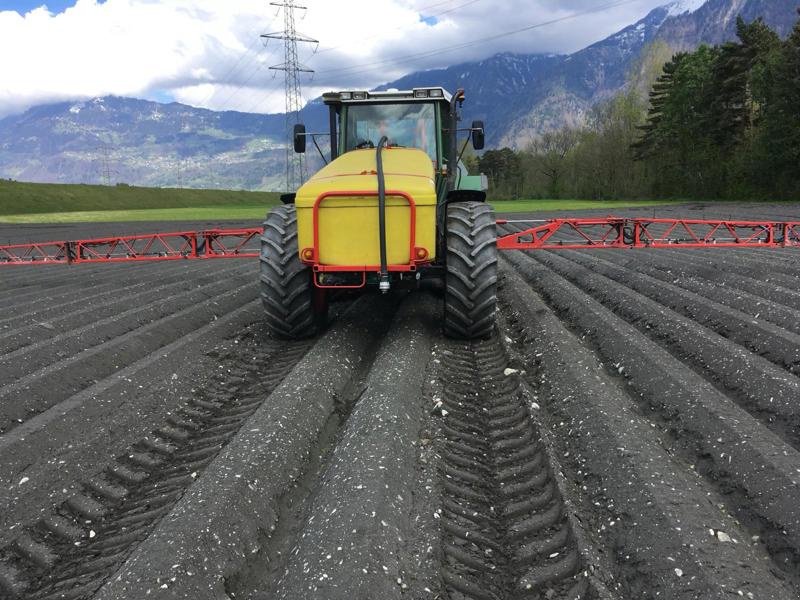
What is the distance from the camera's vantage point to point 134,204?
53.7 metres

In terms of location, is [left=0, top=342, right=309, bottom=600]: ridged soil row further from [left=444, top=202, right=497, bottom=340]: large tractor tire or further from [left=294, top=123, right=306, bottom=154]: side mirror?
[left=294, top=123, right=306, bottom=154]: side mirror

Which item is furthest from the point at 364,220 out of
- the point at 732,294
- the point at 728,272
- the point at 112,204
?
the point at 112,204

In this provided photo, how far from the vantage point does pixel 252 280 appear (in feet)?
33.5

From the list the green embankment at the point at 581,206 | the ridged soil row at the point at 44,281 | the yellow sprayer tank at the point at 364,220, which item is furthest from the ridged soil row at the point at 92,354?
the green embankment at the point at 581,206

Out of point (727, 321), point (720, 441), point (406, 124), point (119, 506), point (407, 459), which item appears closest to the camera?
point (119, 506)

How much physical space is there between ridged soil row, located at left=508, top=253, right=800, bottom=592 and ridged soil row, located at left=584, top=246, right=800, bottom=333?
993 millimetres

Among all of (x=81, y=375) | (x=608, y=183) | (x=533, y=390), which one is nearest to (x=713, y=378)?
(x=533, y=390)

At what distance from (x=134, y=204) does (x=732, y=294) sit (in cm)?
5425

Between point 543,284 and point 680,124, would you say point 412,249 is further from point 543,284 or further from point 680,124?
point 680,124

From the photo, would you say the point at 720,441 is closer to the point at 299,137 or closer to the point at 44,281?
the point at 299,137

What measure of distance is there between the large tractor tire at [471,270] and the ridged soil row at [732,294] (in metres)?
2.79

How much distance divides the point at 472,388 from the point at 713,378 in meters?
1.80

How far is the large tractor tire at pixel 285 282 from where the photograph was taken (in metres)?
5.53

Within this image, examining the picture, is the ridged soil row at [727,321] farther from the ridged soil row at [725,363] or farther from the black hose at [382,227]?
the black hose at [382,227]
